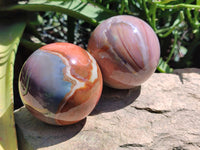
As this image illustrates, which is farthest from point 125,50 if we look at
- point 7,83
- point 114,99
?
point 7,83

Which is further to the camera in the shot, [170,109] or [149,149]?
[170,109]

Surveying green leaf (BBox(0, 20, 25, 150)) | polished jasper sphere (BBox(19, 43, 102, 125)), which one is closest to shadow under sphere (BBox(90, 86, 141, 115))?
polished jasper sphere (BBox(19, 43, 102, 125))

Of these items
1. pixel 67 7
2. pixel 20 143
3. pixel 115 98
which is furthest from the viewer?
pixel 67 7

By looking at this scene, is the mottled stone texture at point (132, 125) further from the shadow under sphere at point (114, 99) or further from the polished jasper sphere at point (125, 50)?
the polished jasper sphere at point (125, 50)

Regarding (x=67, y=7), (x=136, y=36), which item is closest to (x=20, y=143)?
(x=136, y=36)

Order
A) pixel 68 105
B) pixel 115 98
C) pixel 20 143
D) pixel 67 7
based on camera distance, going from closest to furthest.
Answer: pixel 68 105, pixel 20 143, pixel 115 98, pixel 67 7

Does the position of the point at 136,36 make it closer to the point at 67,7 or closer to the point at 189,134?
the point at 189,134
